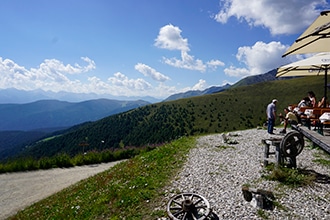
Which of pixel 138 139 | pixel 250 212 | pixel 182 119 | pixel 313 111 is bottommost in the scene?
pixel 138 139

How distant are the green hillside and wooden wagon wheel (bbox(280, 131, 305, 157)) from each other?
112 meters

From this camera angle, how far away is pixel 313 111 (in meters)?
12.8

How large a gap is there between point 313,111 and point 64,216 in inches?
486

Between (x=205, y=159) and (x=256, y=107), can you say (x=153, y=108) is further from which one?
(x=205, y=159)

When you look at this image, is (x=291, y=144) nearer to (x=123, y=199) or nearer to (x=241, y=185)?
(x=241, y=185)

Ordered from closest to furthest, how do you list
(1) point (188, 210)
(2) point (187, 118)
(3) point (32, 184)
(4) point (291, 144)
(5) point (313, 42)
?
(1) point (188, 210) < (5) point (313, 42) < (4) point (291, 144) < (3) point (32, 184) < (2) point (187, 118)

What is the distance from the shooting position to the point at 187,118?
5610 inches

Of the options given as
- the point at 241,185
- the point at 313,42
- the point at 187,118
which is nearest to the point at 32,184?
the point at 241,185

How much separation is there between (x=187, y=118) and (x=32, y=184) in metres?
127

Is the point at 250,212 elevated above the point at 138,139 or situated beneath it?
elevated above

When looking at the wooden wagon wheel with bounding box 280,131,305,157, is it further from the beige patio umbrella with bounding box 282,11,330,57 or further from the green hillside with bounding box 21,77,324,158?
the green hillside with bounding box 21,77,324,158

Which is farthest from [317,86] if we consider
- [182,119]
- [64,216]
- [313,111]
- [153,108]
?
[64,216]

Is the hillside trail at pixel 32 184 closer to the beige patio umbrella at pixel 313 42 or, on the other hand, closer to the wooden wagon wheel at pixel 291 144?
the wooden wagon wheel at pixel 291 144

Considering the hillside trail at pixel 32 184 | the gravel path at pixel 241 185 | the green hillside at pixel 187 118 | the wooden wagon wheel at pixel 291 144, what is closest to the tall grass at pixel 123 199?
the gravel path at pixel 241 185
